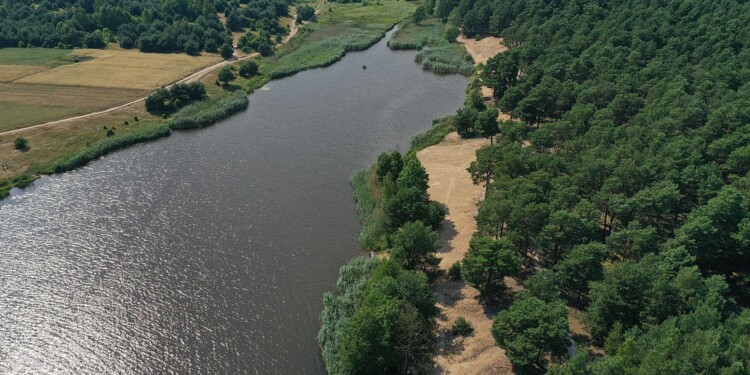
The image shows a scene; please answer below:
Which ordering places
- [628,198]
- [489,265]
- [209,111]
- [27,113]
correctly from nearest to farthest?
[489,265]
[628,198]
[27,113]
[209,111]

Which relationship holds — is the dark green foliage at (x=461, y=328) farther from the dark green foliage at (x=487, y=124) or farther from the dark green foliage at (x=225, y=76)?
the dark green foliage at (x=225, y=76)

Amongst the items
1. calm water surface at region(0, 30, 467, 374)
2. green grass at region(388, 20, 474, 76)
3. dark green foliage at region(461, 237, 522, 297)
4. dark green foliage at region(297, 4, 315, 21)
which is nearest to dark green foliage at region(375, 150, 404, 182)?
calm water surface at region(0, 30, 467, 374)

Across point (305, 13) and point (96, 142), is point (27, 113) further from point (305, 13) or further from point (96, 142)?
point (305, 13)

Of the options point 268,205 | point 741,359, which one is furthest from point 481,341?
point 268,205

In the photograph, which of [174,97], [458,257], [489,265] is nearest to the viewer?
[489,265]

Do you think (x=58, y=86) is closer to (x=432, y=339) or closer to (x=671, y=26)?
(x=432, y=339)

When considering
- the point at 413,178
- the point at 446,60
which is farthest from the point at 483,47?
the point at 413,178

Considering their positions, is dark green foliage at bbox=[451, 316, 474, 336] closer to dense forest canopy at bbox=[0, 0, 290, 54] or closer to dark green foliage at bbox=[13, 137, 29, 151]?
dark green foliage at bbox=[13, 137, 29, 151]
